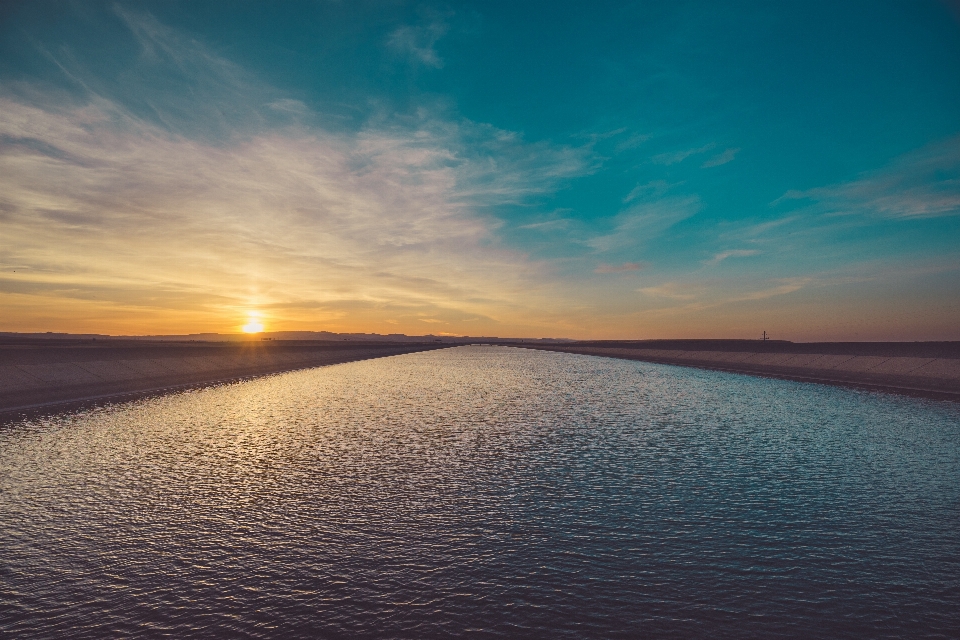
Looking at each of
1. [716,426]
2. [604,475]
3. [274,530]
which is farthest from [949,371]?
[274,530]

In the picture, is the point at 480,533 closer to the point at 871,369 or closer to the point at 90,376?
the point at 90,376

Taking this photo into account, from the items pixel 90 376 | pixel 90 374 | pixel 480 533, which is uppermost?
pixel 90 374

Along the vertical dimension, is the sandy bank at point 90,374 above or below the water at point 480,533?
above

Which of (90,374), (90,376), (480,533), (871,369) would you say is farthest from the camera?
(871,369)

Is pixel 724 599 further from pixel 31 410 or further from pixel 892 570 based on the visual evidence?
pixel 31 410

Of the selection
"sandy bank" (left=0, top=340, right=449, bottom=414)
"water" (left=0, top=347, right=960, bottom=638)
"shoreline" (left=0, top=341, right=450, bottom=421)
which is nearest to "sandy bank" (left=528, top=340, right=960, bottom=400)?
"water" (left=0, top=347, right=960, bottom=638)

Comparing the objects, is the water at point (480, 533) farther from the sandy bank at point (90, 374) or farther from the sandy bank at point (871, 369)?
the sandy bank at point (871, 369)

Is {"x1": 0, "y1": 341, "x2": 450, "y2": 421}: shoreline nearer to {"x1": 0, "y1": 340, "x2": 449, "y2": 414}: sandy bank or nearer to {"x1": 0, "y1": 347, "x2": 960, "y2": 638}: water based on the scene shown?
{"x1": 0, "y1": 340, "x2": 449, "y2": 414}: sandy bank

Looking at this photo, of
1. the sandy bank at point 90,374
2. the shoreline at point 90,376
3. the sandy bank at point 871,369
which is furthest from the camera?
the sandy bank at point 871,369

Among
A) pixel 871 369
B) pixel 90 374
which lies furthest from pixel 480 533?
pixel 871 369

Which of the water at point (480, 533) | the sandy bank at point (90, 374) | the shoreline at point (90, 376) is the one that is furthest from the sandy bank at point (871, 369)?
the sandy bank at point (90, 374)
